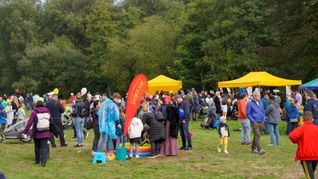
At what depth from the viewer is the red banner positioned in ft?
40.6

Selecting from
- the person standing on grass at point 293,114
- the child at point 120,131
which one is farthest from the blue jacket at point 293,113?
the child at point 120,131

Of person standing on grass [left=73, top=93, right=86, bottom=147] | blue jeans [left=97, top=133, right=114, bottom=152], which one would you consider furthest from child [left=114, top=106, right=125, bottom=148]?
person standing on grass [left=73, top=93, right=86, bottom=147]

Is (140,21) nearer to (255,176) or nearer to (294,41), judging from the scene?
→ (294,41)

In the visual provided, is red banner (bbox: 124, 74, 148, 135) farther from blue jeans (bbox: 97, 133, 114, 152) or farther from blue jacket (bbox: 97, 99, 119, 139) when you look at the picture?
blue jeans (bbox: 97, 133, 114, 152)

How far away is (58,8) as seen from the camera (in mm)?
64938

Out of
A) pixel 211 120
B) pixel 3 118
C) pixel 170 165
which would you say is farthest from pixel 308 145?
pixel 3 118

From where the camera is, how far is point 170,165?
451 inches

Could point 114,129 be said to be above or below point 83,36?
below

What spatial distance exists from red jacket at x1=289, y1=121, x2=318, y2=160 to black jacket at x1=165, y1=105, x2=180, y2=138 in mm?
5036

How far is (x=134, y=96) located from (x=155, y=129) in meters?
1.03

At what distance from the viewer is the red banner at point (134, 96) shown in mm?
12383

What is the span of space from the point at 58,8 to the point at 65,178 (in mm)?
57573

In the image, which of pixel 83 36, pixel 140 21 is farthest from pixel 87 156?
pixel 83 36


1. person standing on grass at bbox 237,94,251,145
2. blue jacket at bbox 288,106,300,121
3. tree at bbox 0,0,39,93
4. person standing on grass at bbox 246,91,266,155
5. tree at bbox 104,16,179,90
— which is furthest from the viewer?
tree at bbox 0,0,39,93
